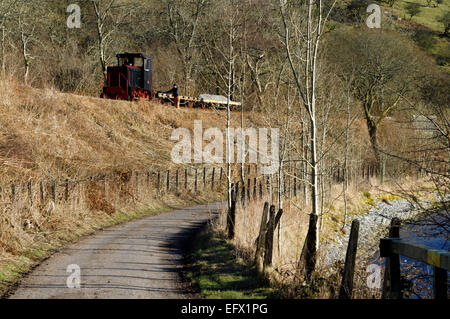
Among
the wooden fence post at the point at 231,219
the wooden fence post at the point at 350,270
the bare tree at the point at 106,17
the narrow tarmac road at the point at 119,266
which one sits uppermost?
the bare tree at the point at 106,17

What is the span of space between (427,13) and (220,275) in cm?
8543

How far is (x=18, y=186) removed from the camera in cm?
1248

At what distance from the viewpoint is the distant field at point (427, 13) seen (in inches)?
2854

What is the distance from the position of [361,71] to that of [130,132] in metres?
16.7

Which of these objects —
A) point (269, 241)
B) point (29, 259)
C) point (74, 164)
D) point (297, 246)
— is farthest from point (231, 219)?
point (74, 164)

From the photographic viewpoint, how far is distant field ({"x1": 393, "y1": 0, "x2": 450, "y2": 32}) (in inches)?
2854

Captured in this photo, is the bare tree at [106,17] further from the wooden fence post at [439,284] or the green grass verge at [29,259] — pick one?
the wooden fence post at [439,284]

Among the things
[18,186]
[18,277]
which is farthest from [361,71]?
[18,277]

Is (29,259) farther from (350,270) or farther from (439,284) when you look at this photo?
(439,284)

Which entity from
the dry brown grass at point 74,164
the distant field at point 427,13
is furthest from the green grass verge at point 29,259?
the distant field at point 427,13

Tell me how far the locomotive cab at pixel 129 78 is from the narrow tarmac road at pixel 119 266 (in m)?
19.2

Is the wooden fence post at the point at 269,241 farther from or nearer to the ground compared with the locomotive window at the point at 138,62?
nearer to the ground

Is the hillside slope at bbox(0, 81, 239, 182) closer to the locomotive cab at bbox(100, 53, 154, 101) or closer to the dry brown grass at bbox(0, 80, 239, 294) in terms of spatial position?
the dry brown grass at bbox(0, 80, 239, 294)

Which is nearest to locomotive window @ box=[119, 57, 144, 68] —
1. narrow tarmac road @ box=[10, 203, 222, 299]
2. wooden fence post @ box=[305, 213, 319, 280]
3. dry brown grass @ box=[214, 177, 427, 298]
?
dry brown grass @ box=[214, 177, 427, 298]
